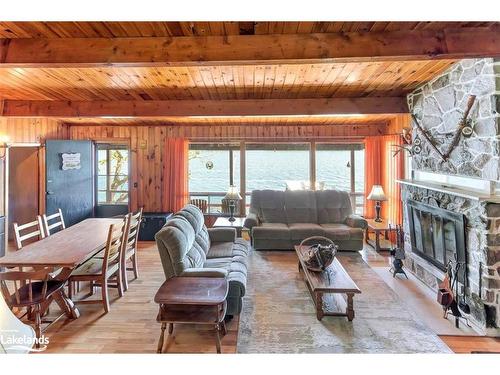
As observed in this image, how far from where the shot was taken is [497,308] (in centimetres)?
288

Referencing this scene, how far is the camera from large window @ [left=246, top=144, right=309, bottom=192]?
22.4 ft

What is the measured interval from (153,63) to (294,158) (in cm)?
476

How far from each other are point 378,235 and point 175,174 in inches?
164

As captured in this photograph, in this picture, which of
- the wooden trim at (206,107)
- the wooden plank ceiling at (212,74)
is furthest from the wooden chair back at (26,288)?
the wooden trim at (206,107)

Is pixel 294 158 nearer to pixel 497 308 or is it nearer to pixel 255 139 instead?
pixel 255 139

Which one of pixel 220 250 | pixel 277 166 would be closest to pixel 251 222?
pixel 220 250

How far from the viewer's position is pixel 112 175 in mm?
6961

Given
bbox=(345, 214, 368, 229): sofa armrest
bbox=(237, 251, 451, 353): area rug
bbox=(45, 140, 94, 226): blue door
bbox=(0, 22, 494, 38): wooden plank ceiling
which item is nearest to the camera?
bbox=(0, 22, 494, 38): wooden plank ceiling

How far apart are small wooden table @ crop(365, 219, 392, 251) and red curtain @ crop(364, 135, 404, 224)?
293 mm

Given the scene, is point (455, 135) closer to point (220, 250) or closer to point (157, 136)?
point (220, 250)

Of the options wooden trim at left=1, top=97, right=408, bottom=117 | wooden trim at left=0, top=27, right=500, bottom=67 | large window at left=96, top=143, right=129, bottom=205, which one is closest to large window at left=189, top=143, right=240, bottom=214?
large window at left=96, top=143, right=129, bottom=205

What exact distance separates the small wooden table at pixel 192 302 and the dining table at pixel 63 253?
0.86 m

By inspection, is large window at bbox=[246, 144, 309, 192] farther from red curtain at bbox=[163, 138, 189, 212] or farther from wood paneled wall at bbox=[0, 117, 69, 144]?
wood paneled wall at bbox=[0, 117, 69, 144]

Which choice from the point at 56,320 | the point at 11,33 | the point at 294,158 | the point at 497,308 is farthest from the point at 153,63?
the point at 294,158
